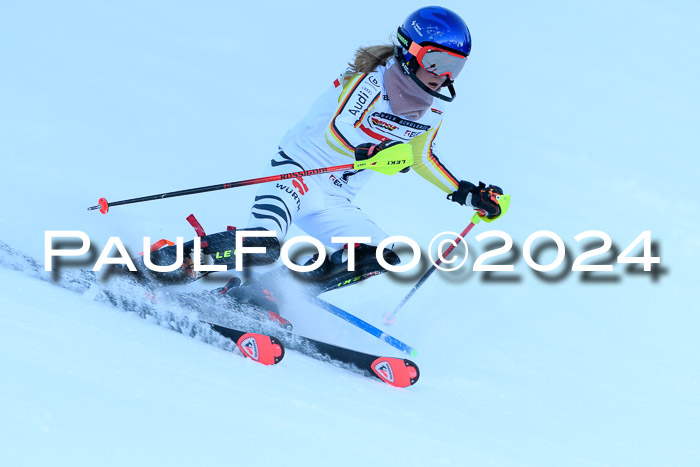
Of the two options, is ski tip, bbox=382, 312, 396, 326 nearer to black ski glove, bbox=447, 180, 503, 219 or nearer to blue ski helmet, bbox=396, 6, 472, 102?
black ski glove, bbox=447, 180, 503, 219

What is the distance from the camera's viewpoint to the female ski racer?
3756 mm

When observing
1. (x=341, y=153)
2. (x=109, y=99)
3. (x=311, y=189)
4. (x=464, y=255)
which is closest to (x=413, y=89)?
(x=341, y=153)

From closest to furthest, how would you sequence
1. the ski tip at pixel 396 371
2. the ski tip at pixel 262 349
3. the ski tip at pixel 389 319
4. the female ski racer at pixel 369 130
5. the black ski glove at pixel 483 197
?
the ski tip at pixel 262 349 < the ski tip at pixel 396 371 < the female ski racer at pixel 369 130 < the black ski glove at pixel 483 197 < the ski tip at pixel 389 319

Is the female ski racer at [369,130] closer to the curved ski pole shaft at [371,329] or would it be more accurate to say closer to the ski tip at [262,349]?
the curved ski pole shaft at [371,329]

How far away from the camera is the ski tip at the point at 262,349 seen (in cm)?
325

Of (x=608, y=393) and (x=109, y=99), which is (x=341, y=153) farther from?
(x=109, y=99)

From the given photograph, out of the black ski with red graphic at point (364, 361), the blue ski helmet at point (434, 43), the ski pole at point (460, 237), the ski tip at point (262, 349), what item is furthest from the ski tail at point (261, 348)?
the blue ski helmet at point (434, 43)

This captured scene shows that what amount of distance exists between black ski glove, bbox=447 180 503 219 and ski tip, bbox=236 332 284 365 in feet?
5.02

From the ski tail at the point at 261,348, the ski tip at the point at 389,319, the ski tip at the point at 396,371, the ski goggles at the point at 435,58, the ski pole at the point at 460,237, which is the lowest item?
the ski tip at the point at 396,371

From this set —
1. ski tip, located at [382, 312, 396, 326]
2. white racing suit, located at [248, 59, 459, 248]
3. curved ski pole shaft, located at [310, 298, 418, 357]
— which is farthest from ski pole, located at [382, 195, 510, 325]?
curved ski pole shaft, located at [310, 298, 418, 357]

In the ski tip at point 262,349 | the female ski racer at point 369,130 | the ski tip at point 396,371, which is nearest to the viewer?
the ski tip at point 262,349

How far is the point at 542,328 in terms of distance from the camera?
5449 millimetres

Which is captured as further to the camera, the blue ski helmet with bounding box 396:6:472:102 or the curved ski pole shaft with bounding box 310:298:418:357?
the curved ski pole shaft with bounding box 310:298:418:357

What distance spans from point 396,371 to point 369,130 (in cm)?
127
